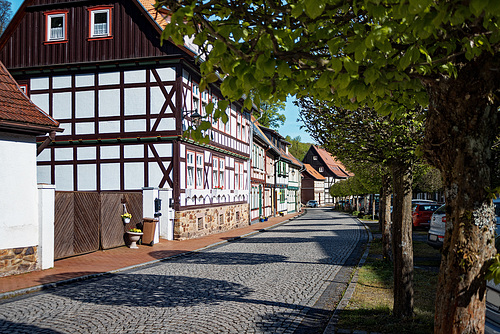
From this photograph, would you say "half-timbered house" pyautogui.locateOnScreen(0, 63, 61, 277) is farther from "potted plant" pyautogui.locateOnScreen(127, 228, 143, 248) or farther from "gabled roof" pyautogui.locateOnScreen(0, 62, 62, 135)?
"potted plant" pyautogui.locateOnScreen(127, 228, 143, 248)

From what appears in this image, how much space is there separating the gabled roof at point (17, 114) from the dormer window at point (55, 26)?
27.6 feet

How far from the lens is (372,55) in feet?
10.7

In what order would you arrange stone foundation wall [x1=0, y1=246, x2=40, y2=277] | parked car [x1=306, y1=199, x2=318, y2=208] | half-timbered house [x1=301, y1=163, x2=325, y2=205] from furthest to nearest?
1. half-timbered house [x1=301, y1=163, x2=325, y2=205]
2. parked car [x1=306, y1=199, x2=318, y2=208]
3. stone foundation wall [x1=0, y1=246, x2=40, y2=277]

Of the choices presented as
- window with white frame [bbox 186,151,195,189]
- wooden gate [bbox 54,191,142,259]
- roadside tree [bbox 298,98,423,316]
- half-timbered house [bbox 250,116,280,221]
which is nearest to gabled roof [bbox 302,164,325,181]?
half-timbered house [bbox 250,116,280,221]

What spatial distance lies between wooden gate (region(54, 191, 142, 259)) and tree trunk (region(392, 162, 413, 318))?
29.0 feet

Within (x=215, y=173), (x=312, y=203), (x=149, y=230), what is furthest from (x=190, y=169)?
(x=312, y=203)

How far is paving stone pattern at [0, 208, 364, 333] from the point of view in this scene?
251 inches

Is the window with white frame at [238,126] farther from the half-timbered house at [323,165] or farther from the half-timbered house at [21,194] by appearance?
the half-timbered house at [323,165]

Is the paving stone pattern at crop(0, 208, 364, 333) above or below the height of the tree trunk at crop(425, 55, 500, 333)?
below

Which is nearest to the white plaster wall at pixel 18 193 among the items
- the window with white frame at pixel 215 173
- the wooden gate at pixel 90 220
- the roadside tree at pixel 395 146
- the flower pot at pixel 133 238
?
the wooden gate at pixel 90 220

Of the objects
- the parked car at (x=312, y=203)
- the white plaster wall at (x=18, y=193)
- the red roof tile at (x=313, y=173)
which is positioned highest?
the red roof tile at (x=313, y=173)

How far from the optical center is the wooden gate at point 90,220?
1277 cm

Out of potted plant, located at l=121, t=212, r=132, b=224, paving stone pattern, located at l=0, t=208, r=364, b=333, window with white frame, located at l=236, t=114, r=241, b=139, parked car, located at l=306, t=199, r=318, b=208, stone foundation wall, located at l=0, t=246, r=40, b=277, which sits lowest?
parked car, located at l=306, t=199, r=318, b=208

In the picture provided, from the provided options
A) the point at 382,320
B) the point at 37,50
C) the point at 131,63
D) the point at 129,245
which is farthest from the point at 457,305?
the point at 37,50
